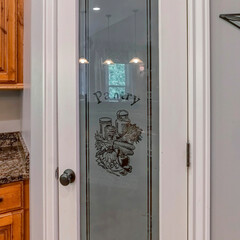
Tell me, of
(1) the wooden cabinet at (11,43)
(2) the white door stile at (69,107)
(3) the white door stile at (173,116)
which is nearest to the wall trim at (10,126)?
(1) the wooden cabinet at (11,43)

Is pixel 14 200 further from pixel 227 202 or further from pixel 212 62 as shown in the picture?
pixel 212 62

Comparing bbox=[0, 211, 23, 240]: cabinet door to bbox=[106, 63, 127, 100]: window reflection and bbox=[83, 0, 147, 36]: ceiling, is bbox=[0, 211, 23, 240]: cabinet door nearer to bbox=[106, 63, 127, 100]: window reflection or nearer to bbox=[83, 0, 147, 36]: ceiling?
bbox=[106, 63, 127, 100]: window reflection

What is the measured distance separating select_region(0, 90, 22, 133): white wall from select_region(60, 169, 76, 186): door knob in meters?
1.03

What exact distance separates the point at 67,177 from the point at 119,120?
370 mm

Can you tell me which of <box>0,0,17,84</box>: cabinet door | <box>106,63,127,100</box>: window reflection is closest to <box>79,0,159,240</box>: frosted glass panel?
<box>106,63,127,100</box>: window reflection

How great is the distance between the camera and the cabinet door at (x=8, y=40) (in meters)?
1.72

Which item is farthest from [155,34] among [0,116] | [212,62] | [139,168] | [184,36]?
[0,116]

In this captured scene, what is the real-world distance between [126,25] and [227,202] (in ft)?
2.80

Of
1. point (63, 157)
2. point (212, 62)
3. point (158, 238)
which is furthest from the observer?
point (63, 157)

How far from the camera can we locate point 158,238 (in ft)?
3.71

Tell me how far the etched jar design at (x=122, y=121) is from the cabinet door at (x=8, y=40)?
973mm

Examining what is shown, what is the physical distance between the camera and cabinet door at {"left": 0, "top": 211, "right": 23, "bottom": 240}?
142cm

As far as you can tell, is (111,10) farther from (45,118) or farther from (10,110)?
(10,110)

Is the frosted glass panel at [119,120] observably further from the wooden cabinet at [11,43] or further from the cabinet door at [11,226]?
the wooden cabinet at [11,43]
